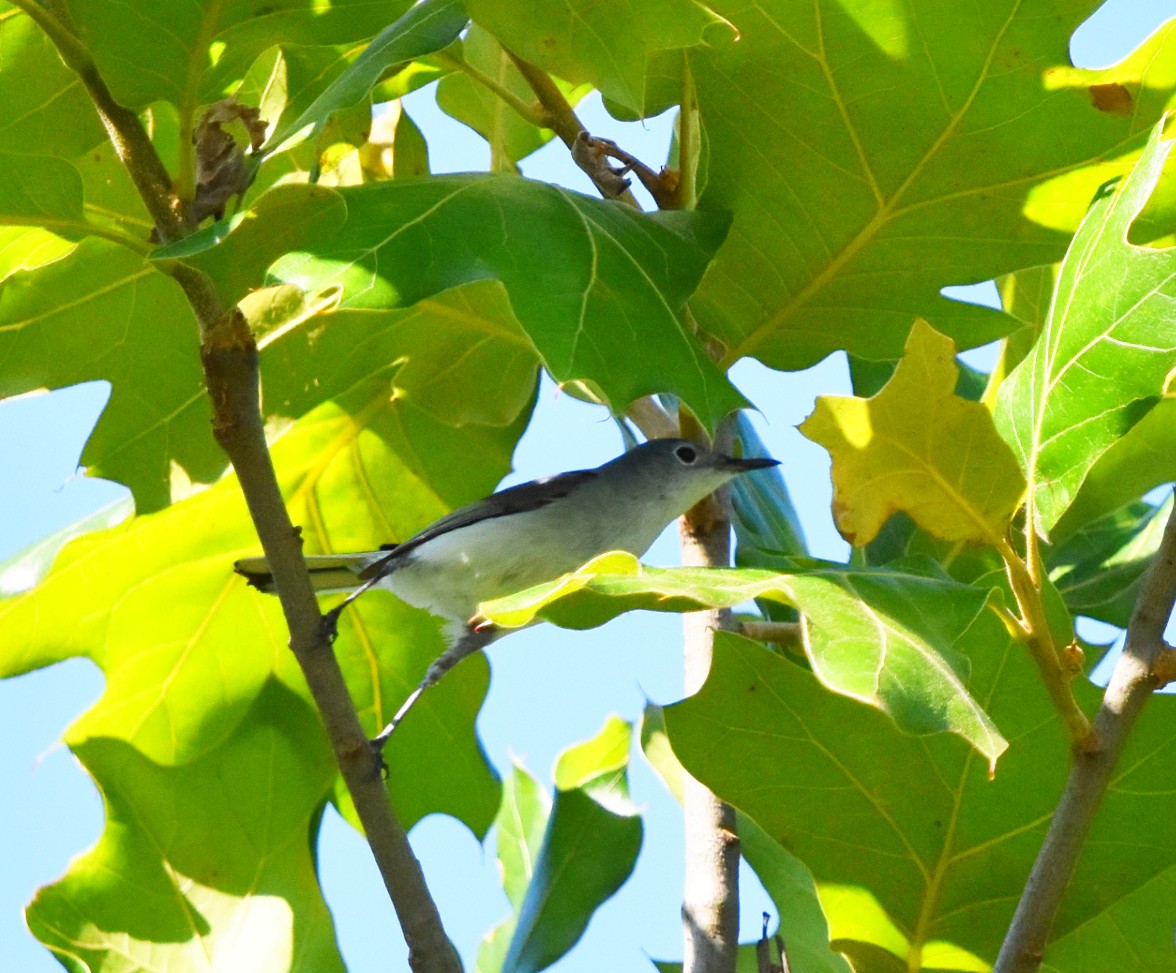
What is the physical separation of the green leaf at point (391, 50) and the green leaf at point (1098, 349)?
81 cm

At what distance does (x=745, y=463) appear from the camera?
9.39ft

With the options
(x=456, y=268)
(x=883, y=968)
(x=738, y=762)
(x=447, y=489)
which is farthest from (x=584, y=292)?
(x=447, y=489)

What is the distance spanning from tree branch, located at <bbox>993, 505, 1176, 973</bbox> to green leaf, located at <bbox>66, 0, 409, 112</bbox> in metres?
1.23

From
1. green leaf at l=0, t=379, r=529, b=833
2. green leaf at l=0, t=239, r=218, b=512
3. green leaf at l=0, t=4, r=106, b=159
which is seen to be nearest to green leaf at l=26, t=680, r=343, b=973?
green leaf at l=0, t=379, r=529, b=833

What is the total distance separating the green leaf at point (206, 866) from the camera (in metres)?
2.62

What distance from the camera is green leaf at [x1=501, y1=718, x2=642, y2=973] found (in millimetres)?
2459

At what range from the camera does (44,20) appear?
1692 mm

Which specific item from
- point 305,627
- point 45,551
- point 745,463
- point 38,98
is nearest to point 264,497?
point 305,627

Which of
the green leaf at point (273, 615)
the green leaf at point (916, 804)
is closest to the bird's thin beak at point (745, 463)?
the green leaf at point (273, 615)

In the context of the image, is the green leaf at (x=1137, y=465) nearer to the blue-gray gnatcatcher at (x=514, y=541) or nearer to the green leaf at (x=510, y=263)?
the blue-gray gnatcatcher at (x=514, y=541)

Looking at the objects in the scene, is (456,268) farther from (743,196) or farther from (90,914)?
(90,914)

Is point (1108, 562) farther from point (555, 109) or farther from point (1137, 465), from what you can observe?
point (555, 109)

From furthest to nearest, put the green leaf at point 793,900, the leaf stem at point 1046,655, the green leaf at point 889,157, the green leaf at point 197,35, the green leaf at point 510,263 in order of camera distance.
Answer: the green leaf at point 793,900, the green leaf at point 889,157, the green leaf at point 197,35, the green leaf at point 510,263, the leaf stem at point 1046,655

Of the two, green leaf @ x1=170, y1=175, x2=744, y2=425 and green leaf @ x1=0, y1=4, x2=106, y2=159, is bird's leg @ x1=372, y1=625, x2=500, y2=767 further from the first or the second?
green leaf @ x1=0, y1=4, x2=106, y2=159
